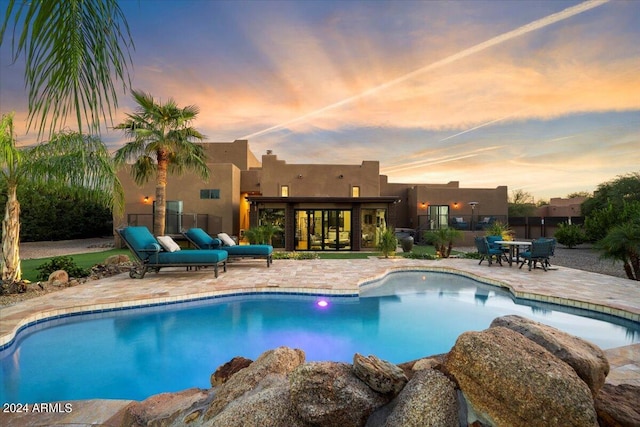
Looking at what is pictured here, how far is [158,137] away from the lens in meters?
11.4

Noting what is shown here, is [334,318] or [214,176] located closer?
[334,318]

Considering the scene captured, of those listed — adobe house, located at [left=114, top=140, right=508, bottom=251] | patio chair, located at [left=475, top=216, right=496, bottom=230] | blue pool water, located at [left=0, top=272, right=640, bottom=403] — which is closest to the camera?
blue pool water, located at [left=0, top=272, right=640, bottom=403]

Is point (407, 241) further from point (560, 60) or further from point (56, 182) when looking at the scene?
point (56, 182)

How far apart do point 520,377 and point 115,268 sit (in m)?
10.6

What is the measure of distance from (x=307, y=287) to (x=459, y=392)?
5.59m

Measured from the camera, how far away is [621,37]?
9.52 meters

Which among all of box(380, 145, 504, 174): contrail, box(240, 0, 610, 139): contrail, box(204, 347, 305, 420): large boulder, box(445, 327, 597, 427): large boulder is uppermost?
box(240, 0, 610, 139): contrail

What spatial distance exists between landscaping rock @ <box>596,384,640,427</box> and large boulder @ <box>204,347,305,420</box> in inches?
66.3

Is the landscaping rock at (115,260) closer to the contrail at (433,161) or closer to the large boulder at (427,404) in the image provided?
the large boulder at (427,404)

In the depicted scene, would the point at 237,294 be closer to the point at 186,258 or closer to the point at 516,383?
the point at 186,258

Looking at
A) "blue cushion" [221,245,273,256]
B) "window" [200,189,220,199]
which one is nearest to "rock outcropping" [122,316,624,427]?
"blue cushion" [221,245,273,256]

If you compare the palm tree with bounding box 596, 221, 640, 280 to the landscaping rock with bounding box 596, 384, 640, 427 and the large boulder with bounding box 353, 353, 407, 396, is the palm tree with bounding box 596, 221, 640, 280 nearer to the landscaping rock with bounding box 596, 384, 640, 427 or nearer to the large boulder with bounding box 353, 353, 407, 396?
the landscaping rock with bounding box 596, 384, 640, 427

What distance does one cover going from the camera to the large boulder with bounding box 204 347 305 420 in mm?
1963

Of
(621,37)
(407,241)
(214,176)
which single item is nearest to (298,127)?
(214,176)
